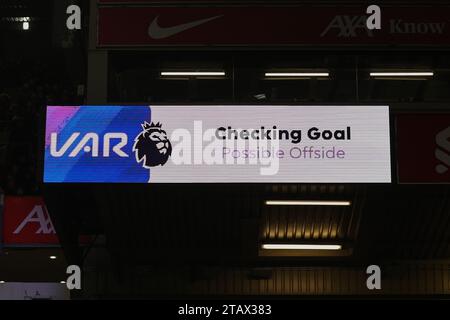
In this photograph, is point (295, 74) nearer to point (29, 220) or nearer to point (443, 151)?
point (443, 151)

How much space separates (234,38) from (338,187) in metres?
3.63

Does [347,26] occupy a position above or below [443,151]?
above

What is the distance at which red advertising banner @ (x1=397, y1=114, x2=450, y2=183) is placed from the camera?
1441 cm

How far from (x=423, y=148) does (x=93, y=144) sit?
6.13 meters

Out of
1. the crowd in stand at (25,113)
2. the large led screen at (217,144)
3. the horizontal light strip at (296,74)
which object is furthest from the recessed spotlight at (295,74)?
the crowd in stand at (25,113)

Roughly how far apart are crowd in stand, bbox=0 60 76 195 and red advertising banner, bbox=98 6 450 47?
2575 mm

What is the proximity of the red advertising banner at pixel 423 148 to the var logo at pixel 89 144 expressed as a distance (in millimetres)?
5164

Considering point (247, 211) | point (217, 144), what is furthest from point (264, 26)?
point (247, 211)

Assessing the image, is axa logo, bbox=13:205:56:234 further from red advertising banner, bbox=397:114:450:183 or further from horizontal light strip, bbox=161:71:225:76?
red advertising banner, bbox=397:114:450:183

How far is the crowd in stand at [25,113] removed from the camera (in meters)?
16.4

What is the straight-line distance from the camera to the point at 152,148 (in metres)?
14.2

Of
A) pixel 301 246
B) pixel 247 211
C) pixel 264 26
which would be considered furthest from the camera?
pixel 301 246

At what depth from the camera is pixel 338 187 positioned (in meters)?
14.8

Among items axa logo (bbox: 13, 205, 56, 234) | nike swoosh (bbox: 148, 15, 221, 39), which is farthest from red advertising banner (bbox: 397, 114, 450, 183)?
axa logo (bbox: 13, 205, 56, 234)
